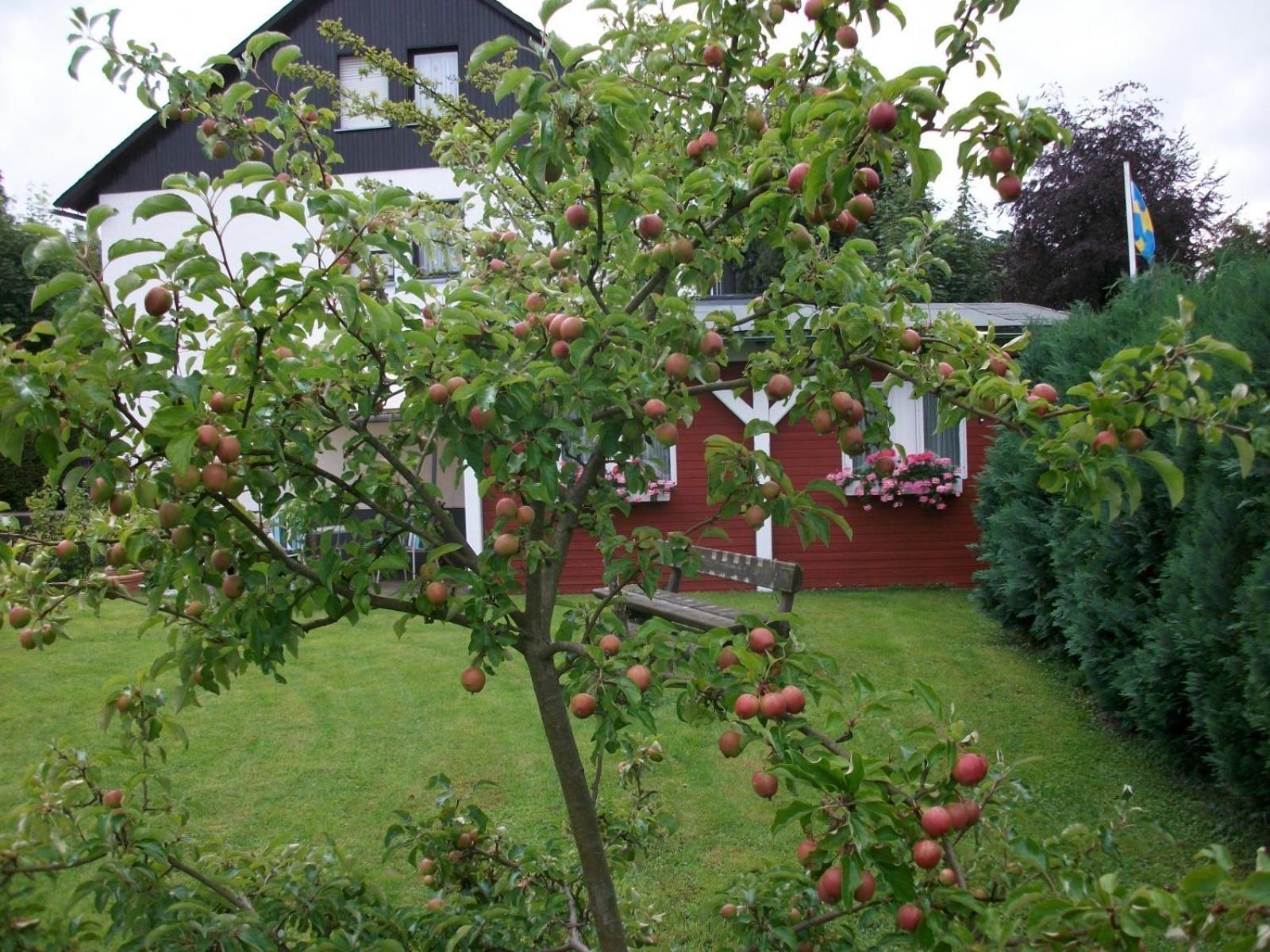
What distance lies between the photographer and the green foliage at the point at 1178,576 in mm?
3604

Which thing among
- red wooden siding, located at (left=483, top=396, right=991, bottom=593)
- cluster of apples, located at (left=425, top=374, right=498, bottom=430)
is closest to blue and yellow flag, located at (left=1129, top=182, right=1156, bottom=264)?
red wooden siding, located at (left=483, top=396, right=991, bottom=593)

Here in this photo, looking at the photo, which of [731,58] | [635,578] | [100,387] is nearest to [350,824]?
[635,578]

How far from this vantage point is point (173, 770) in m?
4.47

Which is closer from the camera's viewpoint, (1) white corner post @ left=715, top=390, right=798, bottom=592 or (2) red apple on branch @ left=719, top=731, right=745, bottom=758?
(2) red apple on branch @ left=719, top=731, right=745, bottom=758

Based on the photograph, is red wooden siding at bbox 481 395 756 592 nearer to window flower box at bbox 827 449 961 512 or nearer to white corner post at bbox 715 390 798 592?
white corner post at bbox 715 390 798 592

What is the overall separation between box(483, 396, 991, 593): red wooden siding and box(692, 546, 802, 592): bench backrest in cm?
239

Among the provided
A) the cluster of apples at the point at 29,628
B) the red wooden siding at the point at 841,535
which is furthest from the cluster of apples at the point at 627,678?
the red wooden siding at the point at 841,535

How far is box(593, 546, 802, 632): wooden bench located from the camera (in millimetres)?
5227

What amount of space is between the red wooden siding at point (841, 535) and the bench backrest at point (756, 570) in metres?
2.39

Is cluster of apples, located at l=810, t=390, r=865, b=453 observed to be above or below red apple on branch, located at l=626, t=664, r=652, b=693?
above

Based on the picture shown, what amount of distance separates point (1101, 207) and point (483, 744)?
1865cm

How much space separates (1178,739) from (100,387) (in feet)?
15.3

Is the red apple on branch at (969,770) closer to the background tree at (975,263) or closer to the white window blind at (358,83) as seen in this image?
the white window blind at (358,83)

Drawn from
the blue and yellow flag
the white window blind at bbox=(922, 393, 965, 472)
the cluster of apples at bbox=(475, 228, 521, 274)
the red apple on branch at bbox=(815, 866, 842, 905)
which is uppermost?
the blue and yellow flag
